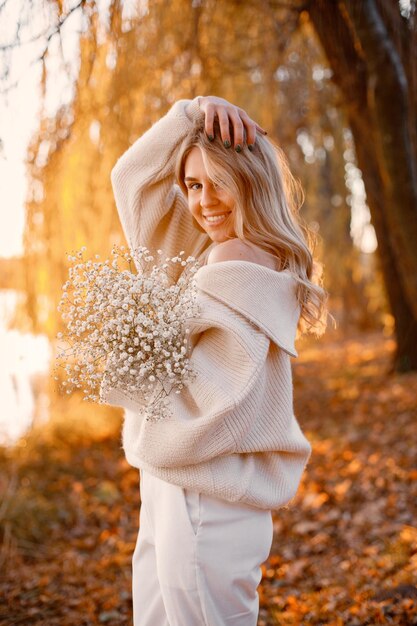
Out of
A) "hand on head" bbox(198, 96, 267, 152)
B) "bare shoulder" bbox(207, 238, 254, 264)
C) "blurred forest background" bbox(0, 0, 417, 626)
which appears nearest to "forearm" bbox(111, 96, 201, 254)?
"hand on head" bbox(198, 96, 267, 152)

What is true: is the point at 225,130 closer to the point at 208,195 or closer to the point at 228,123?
the point at 228,123

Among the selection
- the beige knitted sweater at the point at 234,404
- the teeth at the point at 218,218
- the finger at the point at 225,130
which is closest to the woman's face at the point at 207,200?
the teeth at the point at 218,218

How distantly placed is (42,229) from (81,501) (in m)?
1.99

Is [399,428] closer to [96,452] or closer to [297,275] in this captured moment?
[96,452]

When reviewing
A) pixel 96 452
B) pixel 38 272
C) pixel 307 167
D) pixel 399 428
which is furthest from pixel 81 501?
pixel 307 167

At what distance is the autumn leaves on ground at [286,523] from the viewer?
2807 millimetres

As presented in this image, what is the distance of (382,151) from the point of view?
3109mm

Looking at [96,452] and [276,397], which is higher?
[276,397]

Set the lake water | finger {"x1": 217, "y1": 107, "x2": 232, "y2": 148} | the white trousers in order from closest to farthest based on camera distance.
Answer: the white trousers → finger {"x1": 217, "y1": 107, "x2": 232, "y2": 148} → the lake water

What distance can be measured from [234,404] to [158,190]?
2.55 feet

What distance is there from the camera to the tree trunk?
9.86 ft

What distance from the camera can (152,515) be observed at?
1.74 metres

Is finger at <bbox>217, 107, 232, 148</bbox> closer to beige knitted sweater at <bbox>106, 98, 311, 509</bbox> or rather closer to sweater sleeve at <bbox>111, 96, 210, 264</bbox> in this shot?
sweater sleeve at <bbox>111, 96, 210, 264</bbox>

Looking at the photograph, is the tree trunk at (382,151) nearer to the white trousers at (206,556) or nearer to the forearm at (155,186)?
the forearm at (155,186)
